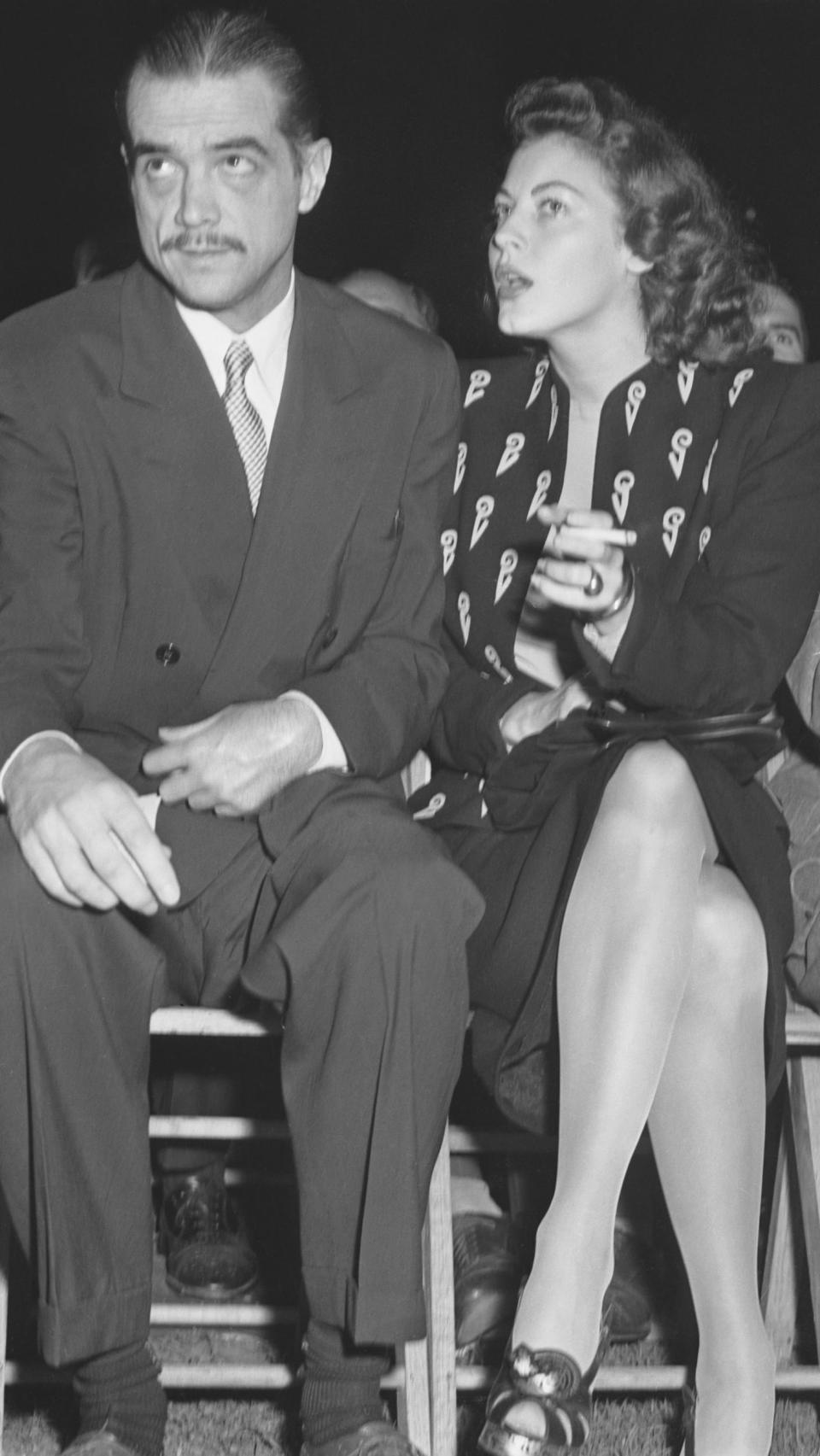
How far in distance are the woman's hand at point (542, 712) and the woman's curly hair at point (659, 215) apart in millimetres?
521

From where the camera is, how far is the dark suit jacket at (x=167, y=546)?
2084 millimetres

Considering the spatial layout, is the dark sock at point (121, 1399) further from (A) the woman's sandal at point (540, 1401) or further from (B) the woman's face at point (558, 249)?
(B) the woman's face at point (558, 249)

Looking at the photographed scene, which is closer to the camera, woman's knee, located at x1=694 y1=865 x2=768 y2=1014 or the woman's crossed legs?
the woman's crossed legs

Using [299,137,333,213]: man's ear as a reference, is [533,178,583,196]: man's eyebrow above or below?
below

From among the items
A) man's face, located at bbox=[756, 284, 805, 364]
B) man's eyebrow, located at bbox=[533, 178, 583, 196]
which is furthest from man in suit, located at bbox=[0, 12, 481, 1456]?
man's face, located at bbox=[756, 284, 805, 364]

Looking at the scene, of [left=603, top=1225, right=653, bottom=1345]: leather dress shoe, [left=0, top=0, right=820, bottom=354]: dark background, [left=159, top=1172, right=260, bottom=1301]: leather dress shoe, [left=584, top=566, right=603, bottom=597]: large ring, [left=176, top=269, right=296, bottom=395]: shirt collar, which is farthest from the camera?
[left=0, top=0, right=820, bottom=354]: dark background

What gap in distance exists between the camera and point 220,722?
2027mm

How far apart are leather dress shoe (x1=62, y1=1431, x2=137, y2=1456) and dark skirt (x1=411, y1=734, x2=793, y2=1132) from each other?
55 cm

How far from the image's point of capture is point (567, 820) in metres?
2.11

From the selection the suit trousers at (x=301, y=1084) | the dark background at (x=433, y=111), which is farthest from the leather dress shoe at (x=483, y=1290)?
the dark background at (x=433, y=111)

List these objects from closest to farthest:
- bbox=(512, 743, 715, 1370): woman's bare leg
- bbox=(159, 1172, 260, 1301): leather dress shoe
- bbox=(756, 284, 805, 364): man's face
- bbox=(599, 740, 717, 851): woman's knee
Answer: bbox=(512, 743, 715, 1370): woman's bare leg → bbox=(599, 740, 717, 851): woman's knee → bbox=(159, 1172, 260, 1301): leather dress shoe → bbox=(756, 284, 805, 364): man's face

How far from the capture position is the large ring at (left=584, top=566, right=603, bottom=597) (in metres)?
2.08

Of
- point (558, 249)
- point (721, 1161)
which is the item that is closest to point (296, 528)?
point (558, 249)

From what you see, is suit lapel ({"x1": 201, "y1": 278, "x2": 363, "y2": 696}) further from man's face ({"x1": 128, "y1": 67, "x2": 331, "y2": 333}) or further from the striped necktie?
man's face ({"x1": 128, "y1": 67, "x2": 331, "y2": 333})
